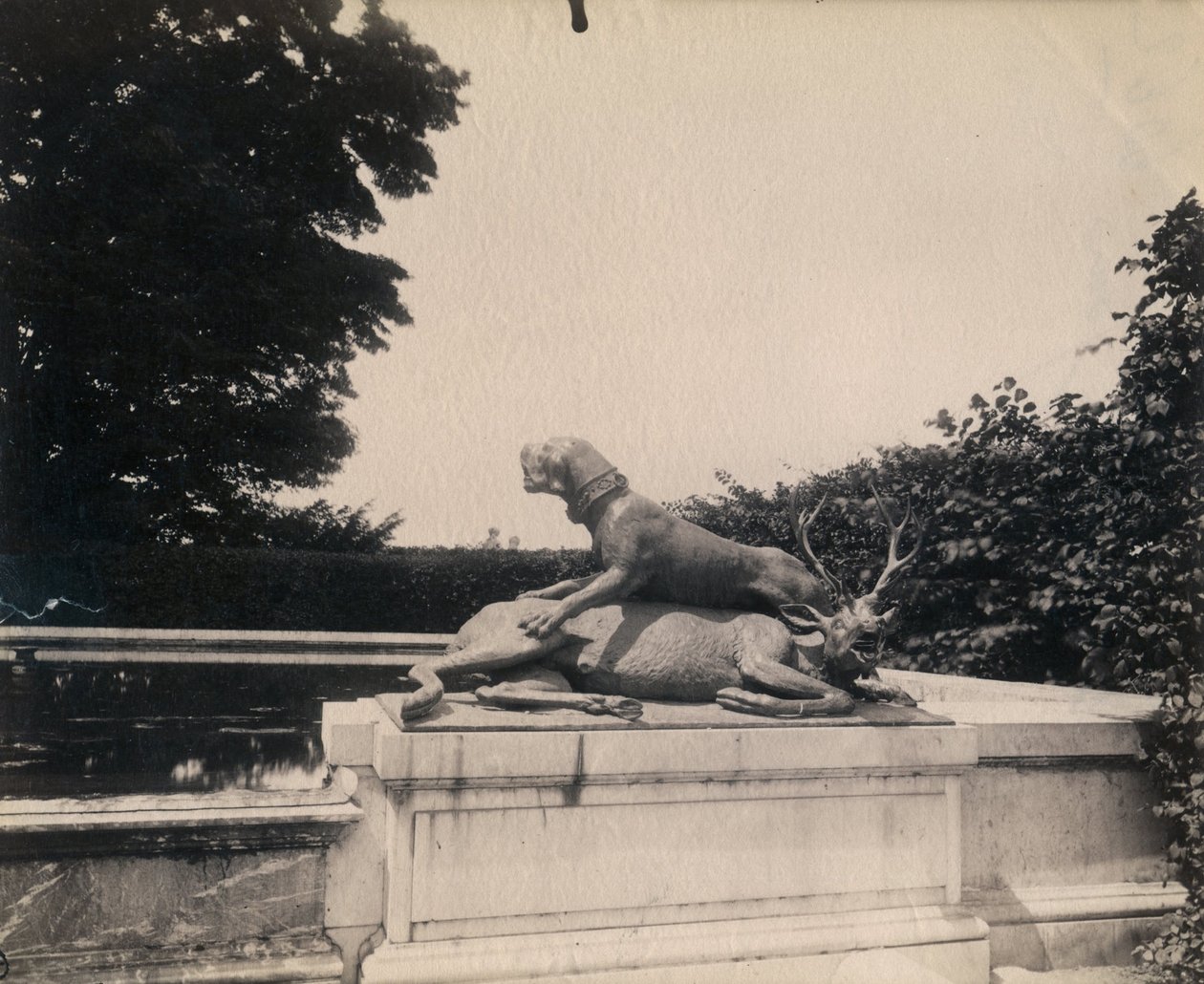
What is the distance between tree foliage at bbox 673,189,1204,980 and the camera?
3.80m

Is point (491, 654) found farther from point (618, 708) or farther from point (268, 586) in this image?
point (268, 586)

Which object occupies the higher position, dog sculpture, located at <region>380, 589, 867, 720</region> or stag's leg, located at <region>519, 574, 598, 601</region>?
stag's leg, located at <region>519, 574, 598, 601</region>

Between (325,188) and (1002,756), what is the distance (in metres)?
12.7

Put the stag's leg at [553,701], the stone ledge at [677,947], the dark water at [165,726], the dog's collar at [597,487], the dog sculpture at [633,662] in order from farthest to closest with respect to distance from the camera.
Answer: the dog's collar at [597,487] → the dark water at [165,726] → the dog sculpture at [633,662] → the stag's leg at [553,701] → the stone ledge at [677,947]

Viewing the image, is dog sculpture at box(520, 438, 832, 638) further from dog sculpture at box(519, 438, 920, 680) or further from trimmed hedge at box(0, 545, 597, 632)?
trimmed hedge at box(0, 545, 597, 632)

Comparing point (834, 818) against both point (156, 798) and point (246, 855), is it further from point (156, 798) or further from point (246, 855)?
point (156, 798)

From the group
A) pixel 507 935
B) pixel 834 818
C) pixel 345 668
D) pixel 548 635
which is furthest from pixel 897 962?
pixel 345 668

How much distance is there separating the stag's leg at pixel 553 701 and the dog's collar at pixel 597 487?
29.7 inches

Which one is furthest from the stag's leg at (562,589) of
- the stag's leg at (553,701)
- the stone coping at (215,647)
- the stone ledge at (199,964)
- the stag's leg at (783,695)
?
the stone coping at (215,647)

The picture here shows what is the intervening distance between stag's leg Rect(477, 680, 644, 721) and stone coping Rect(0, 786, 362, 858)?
571mm

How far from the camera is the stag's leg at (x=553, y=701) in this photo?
3.09 m

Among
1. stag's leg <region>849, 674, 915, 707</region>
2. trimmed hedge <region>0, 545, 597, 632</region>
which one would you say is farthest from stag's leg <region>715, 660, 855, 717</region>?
trimmed hedge <region>0, 545, 597, 632</region>

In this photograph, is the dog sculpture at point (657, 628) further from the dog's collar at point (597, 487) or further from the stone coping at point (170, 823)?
the stone coping at point (170, 823)

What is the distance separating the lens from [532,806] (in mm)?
2938
